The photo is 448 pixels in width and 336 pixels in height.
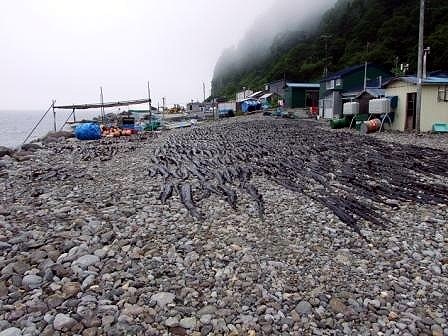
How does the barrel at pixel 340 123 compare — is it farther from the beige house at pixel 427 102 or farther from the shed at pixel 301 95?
the shed at pixel 301 95

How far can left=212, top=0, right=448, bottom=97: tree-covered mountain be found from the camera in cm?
5591

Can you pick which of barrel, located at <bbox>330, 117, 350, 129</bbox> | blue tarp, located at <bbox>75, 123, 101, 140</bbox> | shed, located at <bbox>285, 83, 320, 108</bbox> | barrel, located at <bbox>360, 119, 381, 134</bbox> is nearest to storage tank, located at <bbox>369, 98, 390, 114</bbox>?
barrel, located at <bbox>360, 119, 381, 134</bbox>

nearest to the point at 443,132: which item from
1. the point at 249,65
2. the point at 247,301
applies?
the point at 247,301

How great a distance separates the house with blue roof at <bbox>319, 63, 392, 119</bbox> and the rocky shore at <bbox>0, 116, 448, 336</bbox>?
1228 inches

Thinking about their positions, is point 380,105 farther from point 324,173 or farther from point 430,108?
point 324,173

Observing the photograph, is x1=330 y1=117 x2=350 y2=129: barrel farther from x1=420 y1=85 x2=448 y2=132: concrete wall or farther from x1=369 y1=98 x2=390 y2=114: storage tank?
x1=420 y1=85 x2=448 y2=132: concrete wall

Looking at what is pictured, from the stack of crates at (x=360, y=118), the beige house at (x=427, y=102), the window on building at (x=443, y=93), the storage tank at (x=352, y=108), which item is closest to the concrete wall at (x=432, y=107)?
the beige house at (x=427, y=102)

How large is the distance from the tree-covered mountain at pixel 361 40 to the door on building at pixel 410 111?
24047 millimetres

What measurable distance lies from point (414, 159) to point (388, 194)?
5.98 meters

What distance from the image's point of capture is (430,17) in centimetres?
5844

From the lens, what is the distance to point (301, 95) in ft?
199

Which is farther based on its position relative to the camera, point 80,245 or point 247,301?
point 80,245

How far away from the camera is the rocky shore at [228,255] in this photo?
4.08 m

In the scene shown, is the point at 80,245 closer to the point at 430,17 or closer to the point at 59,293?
the point at 59,293
